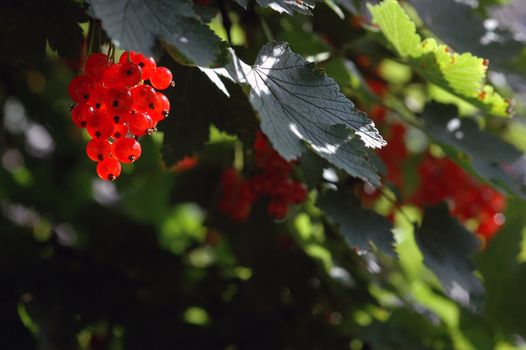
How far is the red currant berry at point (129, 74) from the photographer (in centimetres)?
92

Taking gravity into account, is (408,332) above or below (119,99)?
below

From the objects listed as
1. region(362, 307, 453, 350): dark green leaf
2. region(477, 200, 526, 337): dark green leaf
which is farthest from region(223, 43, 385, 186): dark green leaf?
region(477, 200, 526, 337): dark green leaf

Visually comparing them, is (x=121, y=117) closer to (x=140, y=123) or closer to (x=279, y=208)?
(x=140, y=123)

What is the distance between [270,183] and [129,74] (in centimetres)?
45

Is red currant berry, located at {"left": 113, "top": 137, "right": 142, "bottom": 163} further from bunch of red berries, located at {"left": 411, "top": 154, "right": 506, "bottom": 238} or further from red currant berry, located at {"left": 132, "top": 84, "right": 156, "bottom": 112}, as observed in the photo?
bunch of red berries, located at {"left": 411, "top": 154, "right": 506, "bottom": 238}

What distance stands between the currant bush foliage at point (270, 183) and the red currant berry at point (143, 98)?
5cm

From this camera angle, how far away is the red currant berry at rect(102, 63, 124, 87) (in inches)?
36.4

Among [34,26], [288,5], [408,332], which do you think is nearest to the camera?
[288,5]

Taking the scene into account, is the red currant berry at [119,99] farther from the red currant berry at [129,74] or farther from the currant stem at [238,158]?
the currant stem at [238,158]

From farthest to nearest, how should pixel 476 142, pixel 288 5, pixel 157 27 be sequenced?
pixel 476 142 → pixel 288 5 → pixel 157 27

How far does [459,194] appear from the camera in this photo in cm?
202

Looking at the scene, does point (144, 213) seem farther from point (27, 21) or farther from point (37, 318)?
point (27, 21)

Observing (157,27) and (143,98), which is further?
(143,98)

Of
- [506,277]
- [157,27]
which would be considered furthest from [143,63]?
[506,277]
